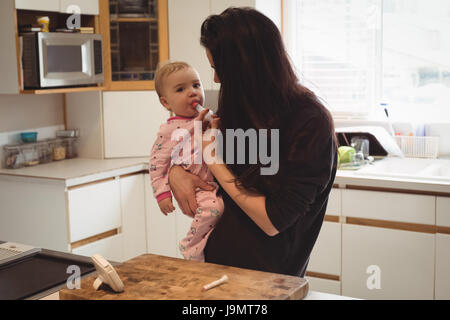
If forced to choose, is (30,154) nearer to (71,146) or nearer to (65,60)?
(71,146)

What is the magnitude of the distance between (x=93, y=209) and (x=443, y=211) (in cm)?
176

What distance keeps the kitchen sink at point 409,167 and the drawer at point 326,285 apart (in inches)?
22.6

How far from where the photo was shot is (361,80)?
3.51 metres

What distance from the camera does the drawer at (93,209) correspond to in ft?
9.77

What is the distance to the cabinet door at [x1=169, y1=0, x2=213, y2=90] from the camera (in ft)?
11.3

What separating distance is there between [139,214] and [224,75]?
2119 mm

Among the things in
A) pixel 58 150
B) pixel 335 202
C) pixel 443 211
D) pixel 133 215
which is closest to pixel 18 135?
pixel 58 150

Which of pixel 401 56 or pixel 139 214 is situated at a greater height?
pixel 401 56

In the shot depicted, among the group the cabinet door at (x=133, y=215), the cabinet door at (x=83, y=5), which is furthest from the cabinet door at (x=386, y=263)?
the cabinet door at (x=83, y=5)

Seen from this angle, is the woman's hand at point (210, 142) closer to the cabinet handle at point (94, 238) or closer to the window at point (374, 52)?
the cabinet handle at point (94, 238)

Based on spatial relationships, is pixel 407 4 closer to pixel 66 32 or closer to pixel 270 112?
pixel 66 32

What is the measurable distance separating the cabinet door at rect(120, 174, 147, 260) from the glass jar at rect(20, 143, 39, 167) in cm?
55
